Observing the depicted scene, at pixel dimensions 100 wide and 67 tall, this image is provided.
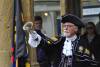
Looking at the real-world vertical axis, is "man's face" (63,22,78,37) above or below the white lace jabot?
above

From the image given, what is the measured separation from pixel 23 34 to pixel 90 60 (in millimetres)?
1153

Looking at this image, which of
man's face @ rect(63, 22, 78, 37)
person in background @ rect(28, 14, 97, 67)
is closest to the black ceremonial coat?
person in background @ rect(28, 14, 97, 67)

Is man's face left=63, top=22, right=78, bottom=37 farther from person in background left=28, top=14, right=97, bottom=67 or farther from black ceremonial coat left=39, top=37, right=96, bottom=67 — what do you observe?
black ceremonial coat left=39, top=37, right=96, bottom=67

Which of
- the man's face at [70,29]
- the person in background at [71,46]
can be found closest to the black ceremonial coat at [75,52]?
the person in background at [71,46]

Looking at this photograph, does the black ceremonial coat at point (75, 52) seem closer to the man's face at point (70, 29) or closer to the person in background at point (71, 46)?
the person in background at point (71, 46)

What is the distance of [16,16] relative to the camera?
616 centimetres

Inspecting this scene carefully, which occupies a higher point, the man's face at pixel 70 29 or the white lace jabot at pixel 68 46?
the man's face at pixel 70 29

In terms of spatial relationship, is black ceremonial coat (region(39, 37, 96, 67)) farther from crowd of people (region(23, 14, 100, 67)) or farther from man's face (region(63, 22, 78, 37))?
man's face (region(63, 22, 78, 37))

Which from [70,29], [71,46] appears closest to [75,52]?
[71,46]

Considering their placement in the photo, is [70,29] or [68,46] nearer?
[70,29]

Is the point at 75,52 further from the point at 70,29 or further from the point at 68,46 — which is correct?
the point at 70,29

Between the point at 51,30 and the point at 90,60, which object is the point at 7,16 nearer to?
the point at 90,60

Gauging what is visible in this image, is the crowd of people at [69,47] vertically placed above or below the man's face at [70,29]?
below

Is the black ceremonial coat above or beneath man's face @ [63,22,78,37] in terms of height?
beneath
